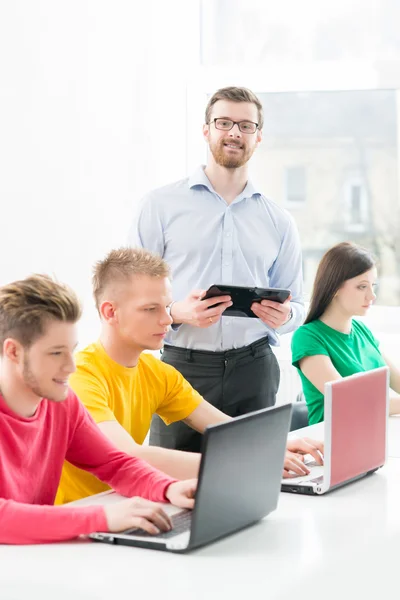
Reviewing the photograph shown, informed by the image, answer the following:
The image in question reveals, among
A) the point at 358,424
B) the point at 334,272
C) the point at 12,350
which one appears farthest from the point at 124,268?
the point at 334,272

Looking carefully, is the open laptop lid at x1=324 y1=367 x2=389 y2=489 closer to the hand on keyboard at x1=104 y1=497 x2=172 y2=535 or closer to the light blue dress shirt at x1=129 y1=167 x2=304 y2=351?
the hand on keyboard at x1=104 y1=497 x2=172 y2=535

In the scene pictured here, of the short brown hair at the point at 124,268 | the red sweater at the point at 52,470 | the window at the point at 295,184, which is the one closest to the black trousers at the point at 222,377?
the short brown hair at the point at 124,268

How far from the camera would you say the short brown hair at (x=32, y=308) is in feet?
5.86

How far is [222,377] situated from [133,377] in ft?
2.31

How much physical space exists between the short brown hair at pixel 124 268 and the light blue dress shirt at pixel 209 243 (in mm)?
677

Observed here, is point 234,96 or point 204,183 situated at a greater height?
point 234,96

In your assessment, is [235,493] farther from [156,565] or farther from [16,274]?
[16,274]

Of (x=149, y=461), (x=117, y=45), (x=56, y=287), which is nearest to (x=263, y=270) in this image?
(x=149, y=461)

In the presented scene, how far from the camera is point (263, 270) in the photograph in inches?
123

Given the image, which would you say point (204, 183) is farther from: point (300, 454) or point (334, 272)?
point (300, 454)

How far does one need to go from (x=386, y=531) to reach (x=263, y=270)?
1.44 metres

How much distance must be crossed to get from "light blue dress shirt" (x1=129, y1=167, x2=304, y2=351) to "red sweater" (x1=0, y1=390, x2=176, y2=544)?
1.07m

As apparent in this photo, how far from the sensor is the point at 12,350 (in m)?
1.79

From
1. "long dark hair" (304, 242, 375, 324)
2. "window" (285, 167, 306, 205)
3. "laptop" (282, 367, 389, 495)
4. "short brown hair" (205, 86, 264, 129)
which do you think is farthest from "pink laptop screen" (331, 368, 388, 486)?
"window" (285, 167, 306, 205)
